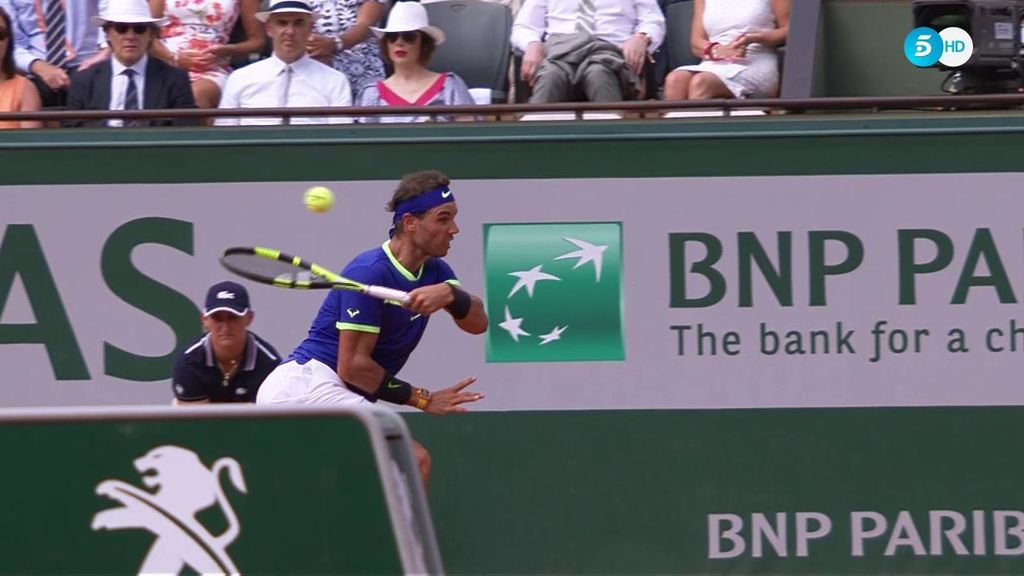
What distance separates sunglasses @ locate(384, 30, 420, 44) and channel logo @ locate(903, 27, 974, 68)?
2.18m

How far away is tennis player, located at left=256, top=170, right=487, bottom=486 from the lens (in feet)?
21.7

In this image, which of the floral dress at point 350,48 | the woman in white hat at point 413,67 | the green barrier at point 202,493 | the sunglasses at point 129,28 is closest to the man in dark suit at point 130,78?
the sunglasses at point 129,28

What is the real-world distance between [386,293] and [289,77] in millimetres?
1890

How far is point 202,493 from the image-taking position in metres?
4.64

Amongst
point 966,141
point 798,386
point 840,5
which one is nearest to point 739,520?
point 798,386

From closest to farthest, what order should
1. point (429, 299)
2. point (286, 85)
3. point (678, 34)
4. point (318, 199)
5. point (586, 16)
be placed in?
point (429, 299)
point (318, 199)
point (286, 85)
point (586, 16)
point (678, 34)

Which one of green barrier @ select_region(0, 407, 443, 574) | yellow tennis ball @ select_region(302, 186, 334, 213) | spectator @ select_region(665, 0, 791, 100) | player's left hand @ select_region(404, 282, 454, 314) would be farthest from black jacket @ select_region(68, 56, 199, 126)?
green barrier @ select_region(0, 407, 443, 574)

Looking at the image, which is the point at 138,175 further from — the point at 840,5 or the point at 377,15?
the point at 840,5

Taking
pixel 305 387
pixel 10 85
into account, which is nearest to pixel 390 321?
pixel 305 387

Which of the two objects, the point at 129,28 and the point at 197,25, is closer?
the point at 129,28

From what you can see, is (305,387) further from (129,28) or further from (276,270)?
(129,28)

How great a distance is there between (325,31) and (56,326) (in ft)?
6.44

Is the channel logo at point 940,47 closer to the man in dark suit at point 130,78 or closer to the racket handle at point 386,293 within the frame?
the racket handle at point 386,293

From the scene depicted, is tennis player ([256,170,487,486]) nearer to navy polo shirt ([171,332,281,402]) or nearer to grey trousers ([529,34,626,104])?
navy polo shirt ([171,332,281,402])
